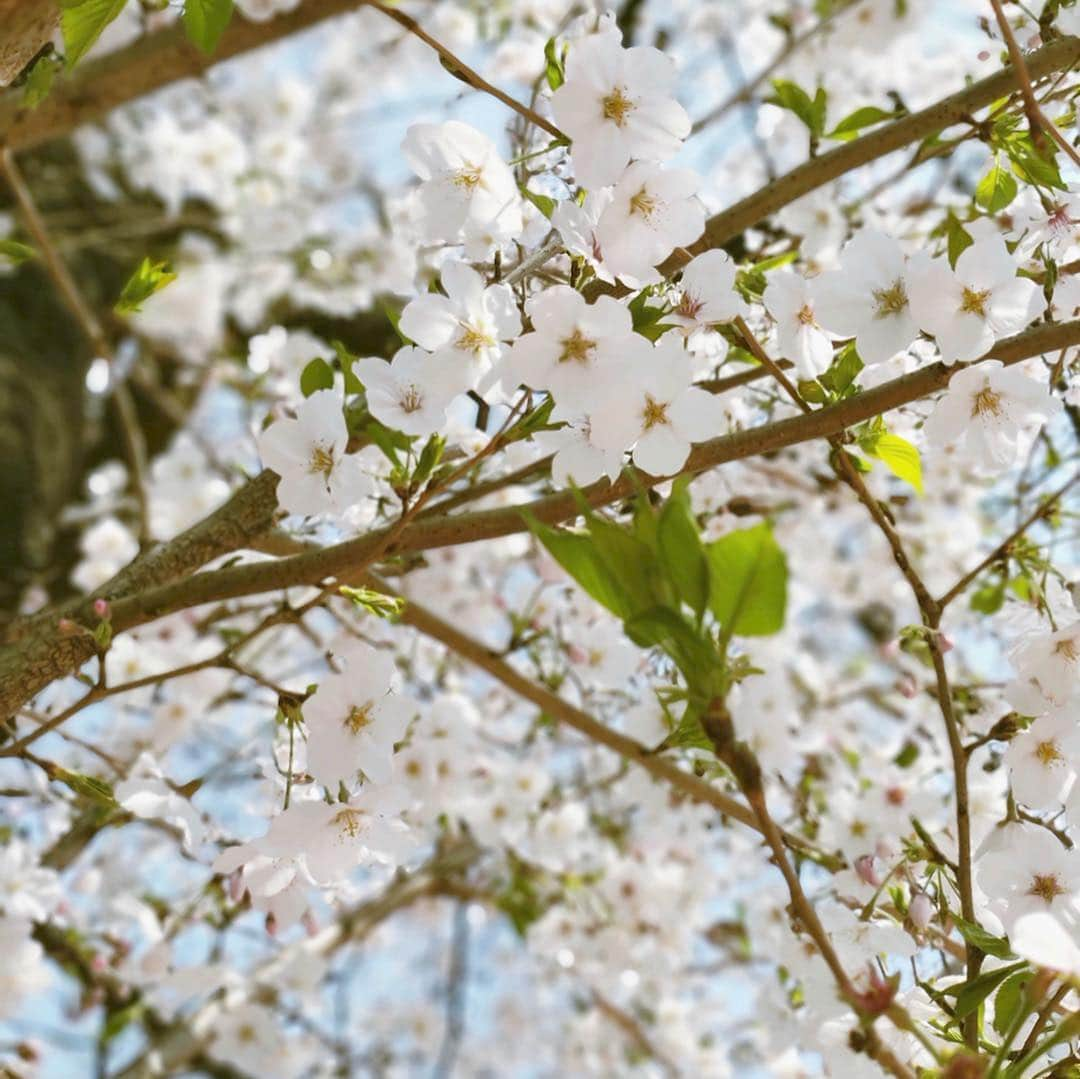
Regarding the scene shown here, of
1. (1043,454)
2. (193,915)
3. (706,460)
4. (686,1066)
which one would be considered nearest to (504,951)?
(686,1066)

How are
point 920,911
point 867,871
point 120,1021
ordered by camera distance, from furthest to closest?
point 120,1021, point 867,871, point 920,911

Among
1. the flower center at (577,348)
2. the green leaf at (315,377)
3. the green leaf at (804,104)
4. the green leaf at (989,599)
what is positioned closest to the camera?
the flower center at (577,348)

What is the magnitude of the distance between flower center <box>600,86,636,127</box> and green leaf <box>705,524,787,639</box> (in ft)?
1.36

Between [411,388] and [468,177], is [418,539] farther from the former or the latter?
[468,177]

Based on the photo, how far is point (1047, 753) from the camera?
0.94 m

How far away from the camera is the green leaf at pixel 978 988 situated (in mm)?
793

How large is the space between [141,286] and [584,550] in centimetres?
68

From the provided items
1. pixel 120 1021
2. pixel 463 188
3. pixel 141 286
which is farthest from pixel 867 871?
pixel 120 1021

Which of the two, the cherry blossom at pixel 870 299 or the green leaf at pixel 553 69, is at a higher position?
the green leaf at pixel 553 69

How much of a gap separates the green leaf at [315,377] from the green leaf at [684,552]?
51 cm

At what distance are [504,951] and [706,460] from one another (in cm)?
307

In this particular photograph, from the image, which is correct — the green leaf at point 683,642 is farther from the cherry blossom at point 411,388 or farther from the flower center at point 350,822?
the flower center at point 350,822

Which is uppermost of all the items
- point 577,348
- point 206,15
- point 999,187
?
point 999,187

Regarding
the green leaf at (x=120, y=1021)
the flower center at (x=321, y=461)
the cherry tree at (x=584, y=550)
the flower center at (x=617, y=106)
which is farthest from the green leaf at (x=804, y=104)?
the green leaf at (x=120, y=1021)
